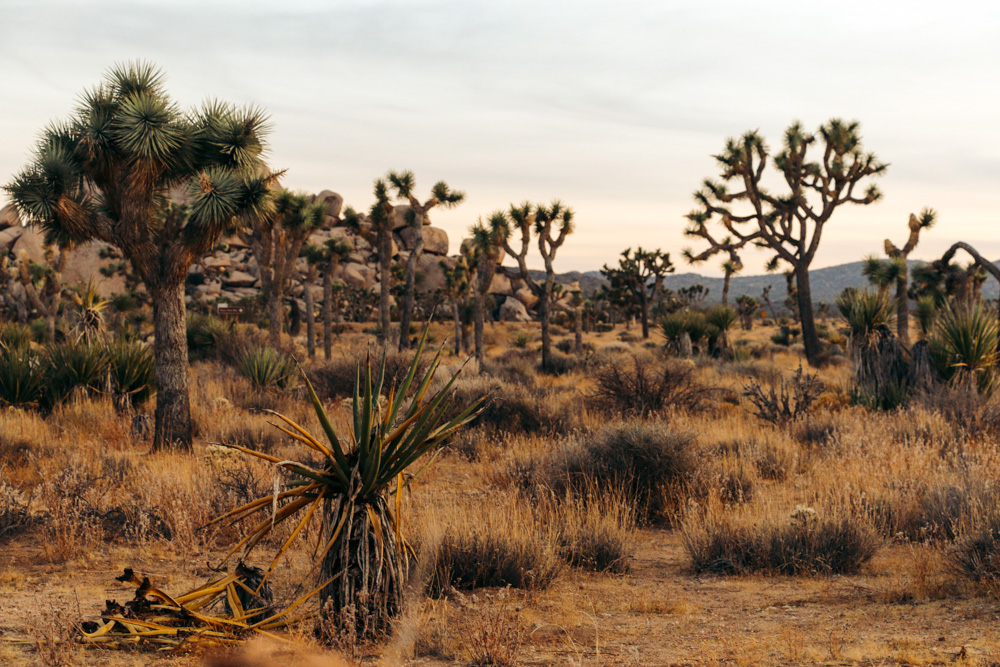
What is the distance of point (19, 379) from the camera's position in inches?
506

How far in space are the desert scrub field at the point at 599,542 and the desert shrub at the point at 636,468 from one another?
0.03 m

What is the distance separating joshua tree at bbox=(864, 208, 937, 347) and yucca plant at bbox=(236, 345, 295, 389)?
13.9 m

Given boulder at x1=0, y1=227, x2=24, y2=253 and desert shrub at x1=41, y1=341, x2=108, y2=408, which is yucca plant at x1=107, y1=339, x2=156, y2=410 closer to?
desert shrub at x1=41, y1=341, x2=108, y2=408

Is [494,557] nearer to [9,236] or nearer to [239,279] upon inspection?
[239,279]

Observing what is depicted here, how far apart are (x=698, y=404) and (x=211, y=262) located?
204ft

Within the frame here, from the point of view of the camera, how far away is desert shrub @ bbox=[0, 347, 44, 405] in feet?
42.0

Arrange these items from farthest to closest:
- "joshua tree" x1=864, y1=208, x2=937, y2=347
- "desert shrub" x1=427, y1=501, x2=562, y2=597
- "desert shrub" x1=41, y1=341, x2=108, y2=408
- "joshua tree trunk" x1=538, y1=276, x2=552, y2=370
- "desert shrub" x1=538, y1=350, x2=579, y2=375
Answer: "joshua tree trunk" x1=538, y1=276, x2=552, y2=370 → "desert shrub" x1=538, y1=350, x2=579, y2=375 → "joshua tree" x1=864, y1=208, x2=937, y2=347 → "desert shrub" x1=41, y1=341, x2=108, y2=408 → "desert shrub" x1=427, y1=501, x2=562, y2=597

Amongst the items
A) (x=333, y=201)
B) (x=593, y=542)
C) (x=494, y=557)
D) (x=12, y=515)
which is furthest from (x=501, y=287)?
(x=494, y=557)

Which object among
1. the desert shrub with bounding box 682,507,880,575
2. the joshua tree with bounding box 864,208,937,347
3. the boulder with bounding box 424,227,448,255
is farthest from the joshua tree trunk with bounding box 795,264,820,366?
the boulder with bounding box 424,227,448,255

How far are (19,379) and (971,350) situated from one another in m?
16.2

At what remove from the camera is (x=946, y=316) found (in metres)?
12.8

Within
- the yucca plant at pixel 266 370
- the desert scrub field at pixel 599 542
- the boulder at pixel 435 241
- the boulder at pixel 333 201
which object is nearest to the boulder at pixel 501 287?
the boulder at pixel 435 241

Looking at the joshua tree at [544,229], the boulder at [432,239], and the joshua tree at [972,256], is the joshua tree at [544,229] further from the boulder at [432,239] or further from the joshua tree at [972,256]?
the boulder at [432,239]

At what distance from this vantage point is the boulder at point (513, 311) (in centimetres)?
7394
